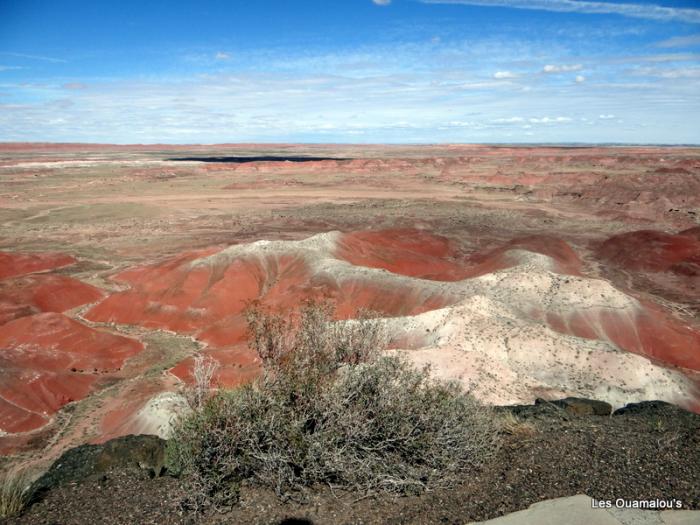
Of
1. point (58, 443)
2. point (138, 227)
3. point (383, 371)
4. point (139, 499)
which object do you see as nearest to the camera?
point (139, 499)

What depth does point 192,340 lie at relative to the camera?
3139 cm

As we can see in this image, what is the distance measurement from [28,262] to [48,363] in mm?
24755

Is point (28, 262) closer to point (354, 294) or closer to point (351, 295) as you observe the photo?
point (351, 295)

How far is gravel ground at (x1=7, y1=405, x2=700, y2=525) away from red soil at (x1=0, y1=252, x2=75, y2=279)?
42.5 meters

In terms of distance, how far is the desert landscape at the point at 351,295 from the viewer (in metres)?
21.0

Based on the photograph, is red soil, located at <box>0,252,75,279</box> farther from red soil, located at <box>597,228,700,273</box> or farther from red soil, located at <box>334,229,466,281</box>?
red soil, located at <box>597,228,700,273</box>

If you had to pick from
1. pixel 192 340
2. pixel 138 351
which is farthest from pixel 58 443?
pixel 192 340

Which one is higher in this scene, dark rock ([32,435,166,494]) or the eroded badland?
dark rock ([32,435,166,494])

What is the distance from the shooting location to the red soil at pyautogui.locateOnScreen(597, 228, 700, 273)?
1827 inches

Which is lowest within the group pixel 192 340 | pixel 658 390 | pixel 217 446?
pixel 192 340

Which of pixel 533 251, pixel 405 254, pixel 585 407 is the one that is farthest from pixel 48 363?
pixel 533 251

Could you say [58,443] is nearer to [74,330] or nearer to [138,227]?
[74,330]

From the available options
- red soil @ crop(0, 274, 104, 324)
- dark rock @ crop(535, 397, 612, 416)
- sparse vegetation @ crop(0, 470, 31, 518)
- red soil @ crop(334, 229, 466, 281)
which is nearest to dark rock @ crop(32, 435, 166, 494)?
sparse vegetation @ crop(0, 470, 31, 518)

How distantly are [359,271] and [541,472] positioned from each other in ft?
90.0
